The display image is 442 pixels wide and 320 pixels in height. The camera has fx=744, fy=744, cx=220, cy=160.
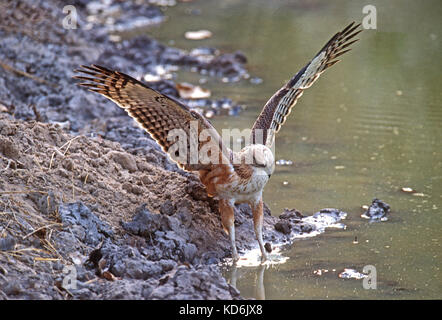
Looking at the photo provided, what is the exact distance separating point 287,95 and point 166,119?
1220 millimetres

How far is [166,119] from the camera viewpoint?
605 centimetres

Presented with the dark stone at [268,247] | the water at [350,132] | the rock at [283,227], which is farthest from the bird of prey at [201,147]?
the water at [350,132]

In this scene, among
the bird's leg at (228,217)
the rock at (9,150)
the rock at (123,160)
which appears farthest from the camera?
the rock at (123,160)

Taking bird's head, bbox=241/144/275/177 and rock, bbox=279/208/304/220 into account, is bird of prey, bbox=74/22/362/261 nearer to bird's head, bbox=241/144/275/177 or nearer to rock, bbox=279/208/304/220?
bird's head, bbox=241/144/275/177

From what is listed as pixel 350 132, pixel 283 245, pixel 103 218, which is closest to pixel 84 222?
pixel 103 218

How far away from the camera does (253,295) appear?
5543mm

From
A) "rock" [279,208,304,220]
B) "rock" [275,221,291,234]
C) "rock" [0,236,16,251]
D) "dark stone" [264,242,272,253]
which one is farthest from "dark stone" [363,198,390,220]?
"rock" [0,236,16,251]

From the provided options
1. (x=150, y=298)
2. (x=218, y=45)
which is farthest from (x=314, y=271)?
(x=218, y=45)

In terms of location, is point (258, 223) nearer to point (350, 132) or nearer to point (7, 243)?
point (7, 243)

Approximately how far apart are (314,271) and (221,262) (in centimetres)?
76

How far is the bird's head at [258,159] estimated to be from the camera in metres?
5.88

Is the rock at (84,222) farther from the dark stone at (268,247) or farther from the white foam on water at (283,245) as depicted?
the dark stone at (268,247)

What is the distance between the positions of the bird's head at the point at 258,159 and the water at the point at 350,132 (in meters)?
0.81
